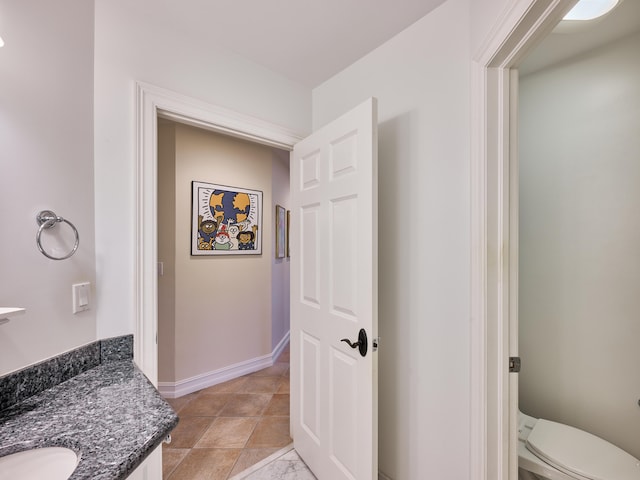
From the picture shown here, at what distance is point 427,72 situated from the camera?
1.29 metres

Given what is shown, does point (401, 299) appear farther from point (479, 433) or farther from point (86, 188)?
point (86, 188)

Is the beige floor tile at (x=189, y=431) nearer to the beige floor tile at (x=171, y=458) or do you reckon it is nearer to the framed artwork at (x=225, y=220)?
the beige floor tile at (x=171, y=458)

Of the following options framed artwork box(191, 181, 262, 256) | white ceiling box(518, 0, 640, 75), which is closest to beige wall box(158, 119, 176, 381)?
framed artwork box(191, 181, 262, 256)

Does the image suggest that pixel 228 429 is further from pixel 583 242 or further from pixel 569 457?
pixel 583 242

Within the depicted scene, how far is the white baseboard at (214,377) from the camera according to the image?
2.48 m

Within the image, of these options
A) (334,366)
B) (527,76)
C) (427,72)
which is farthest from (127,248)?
(527,76)

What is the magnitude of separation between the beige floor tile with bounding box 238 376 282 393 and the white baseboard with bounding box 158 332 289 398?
0.14 m

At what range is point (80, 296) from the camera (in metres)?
1.09

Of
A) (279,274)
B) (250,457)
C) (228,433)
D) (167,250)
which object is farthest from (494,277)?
(279,274)

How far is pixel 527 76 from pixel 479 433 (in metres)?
1.95

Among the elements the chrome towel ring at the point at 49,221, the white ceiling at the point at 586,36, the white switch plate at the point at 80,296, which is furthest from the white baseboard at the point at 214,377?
the white ceiling at the point at 586,36

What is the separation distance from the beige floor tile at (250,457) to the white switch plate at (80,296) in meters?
1.28

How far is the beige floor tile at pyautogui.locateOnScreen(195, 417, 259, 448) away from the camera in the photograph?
187cm

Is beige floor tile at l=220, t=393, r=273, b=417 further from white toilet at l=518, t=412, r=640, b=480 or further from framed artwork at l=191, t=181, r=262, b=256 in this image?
white toilet at l=518, t=412, r=640, b=480
